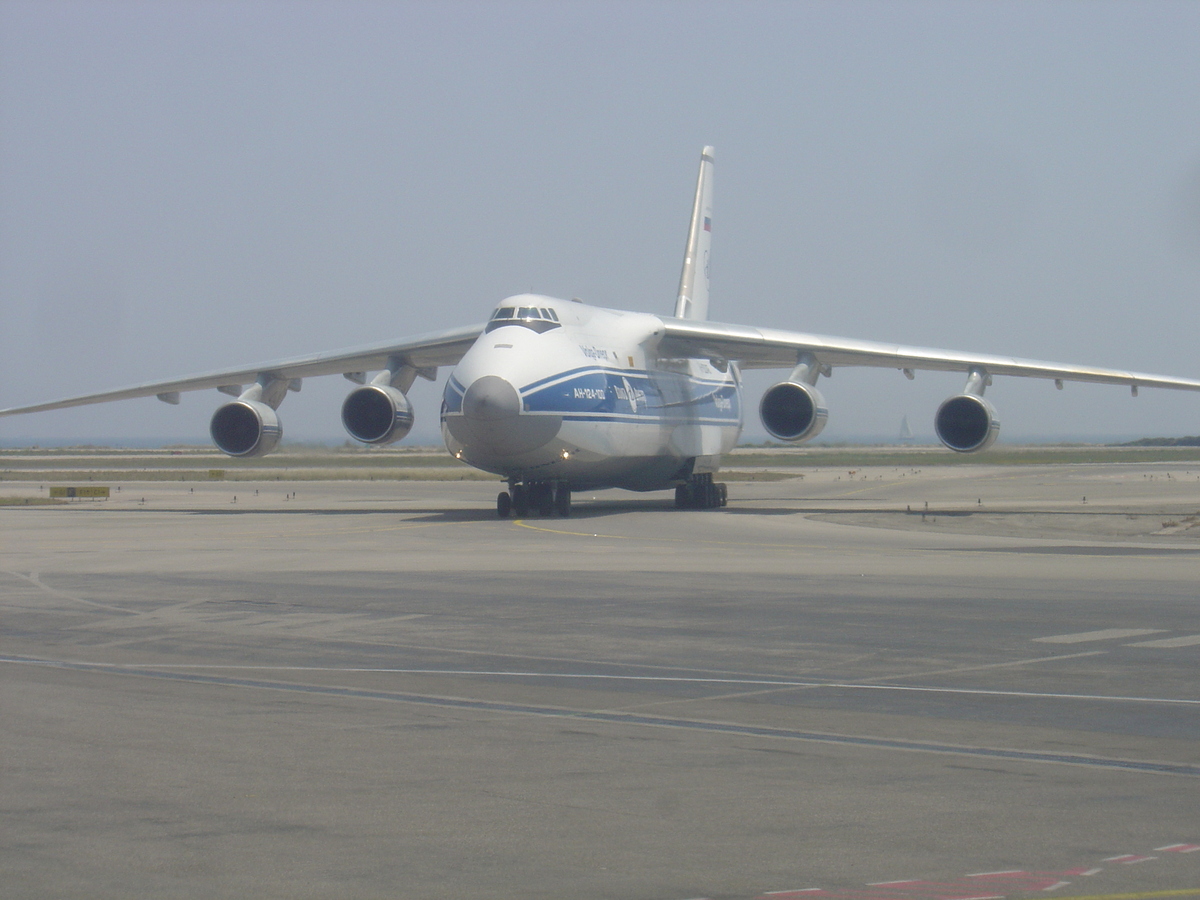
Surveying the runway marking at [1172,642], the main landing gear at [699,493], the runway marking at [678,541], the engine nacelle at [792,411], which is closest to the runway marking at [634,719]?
the runway marking at [1172,642]

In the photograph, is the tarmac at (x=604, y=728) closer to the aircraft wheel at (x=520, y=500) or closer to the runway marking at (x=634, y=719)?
the runway marking at (x=634, y=719)

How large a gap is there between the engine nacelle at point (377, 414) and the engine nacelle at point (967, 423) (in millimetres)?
12406

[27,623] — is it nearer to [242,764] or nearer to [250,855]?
[242,764]

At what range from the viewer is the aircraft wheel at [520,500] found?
32469 mm

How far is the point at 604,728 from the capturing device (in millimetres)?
8523

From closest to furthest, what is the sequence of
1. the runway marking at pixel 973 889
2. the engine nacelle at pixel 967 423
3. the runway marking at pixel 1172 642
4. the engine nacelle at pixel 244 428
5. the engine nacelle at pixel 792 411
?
the runway marking at pixel 973 889 < the runway marking at pixel 1172 642 < the engine nacelle at pixel 967 423 < the engine nacelle at pixel 792 411 < the engine nacelle at pixel 244 428

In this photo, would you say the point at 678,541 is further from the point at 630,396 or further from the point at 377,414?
the point at 377,414

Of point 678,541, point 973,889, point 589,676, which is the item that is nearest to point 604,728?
point 589,676

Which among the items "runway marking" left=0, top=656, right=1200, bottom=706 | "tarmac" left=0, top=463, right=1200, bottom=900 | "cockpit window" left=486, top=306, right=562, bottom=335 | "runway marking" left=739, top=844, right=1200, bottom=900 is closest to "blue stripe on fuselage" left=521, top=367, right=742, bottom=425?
"cockpit window" left=486, top=306, right=562, bottom=335

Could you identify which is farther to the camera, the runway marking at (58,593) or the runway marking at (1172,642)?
the runway marking at (58,593)

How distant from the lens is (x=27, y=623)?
548 inches

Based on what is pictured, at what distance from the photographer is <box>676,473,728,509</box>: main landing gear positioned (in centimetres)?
3716

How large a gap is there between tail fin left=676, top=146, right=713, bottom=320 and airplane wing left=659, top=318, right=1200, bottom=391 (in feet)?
26.0

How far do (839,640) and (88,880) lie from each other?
26.6ft
